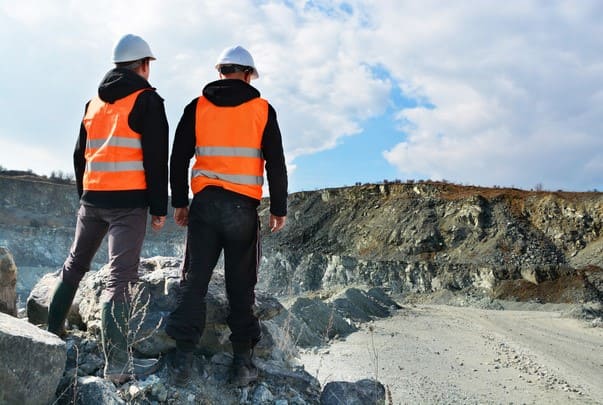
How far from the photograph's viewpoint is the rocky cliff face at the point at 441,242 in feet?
62.6

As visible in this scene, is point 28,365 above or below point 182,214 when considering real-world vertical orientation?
below

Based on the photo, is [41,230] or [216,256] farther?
[41,230]

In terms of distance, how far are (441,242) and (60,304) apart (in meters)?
19.8

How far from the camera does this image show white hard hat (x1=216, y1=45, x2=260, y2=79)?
3.74 m

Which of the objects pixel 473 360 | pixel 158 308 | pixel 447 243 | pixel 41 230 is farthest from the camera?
pixel 41 230

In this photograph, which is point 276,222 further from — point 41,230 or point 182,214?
point 41,230

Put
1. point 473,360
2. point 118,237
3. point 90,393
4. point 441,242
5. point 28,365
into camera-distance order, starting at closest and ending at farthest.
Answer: point 28,365 < point 90,393 < point 118,237 < point 473,360 < point 441,242

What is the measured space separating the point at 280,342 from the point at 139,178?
2.22 meters

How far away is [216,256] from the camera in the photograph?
3787 millimetres

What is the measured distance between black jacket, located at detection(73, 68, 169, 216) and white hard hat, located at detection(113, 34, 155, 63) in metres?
0.12

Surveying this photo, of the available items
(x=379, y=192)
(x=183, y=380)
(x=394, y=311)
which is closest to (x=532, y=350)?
(x=394, y=311)

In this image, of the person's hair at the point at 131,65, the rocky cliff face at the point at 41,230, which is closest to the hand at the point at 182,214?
the person's hair at the point at 131,65

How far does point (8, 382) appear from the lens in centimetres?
297

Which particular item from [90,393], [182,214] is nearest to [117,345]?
[90,393]
